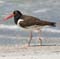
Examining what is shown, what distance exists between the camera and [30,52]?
290 inches

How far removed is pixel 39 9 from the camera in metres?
12.7

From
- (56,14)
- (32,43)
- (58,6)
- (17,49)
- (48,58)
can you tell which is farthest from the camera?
(58,6)

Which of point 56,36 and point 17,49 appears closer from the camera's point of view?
point 17,49

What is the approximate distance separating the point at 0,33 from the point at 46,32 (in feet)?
4.28

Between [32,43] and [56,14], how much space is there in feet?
11.0

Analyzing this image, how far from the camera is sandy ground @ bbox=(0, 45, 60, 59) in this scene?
22.4 ft

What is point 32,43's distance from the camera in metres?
8.83

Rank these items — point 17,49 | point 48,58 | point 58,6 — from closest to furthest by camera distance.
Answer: point 48,58 → point 17,49 → point 58,6

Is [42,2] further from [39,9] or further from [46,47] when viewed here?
[46,47]

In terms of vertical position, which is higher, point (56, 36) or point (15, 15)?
point (15, 15)

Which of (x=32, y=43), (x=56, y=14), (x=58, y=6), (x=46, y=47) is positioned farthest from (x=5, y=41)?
(x=58, y=6)

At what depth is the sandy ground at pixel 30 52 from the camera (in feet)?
22.4

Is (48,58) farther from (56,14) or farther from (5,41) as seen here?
(56,14)

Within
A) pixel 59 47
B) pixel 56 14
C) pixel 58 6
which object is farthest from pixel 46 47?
pixel 58 6
